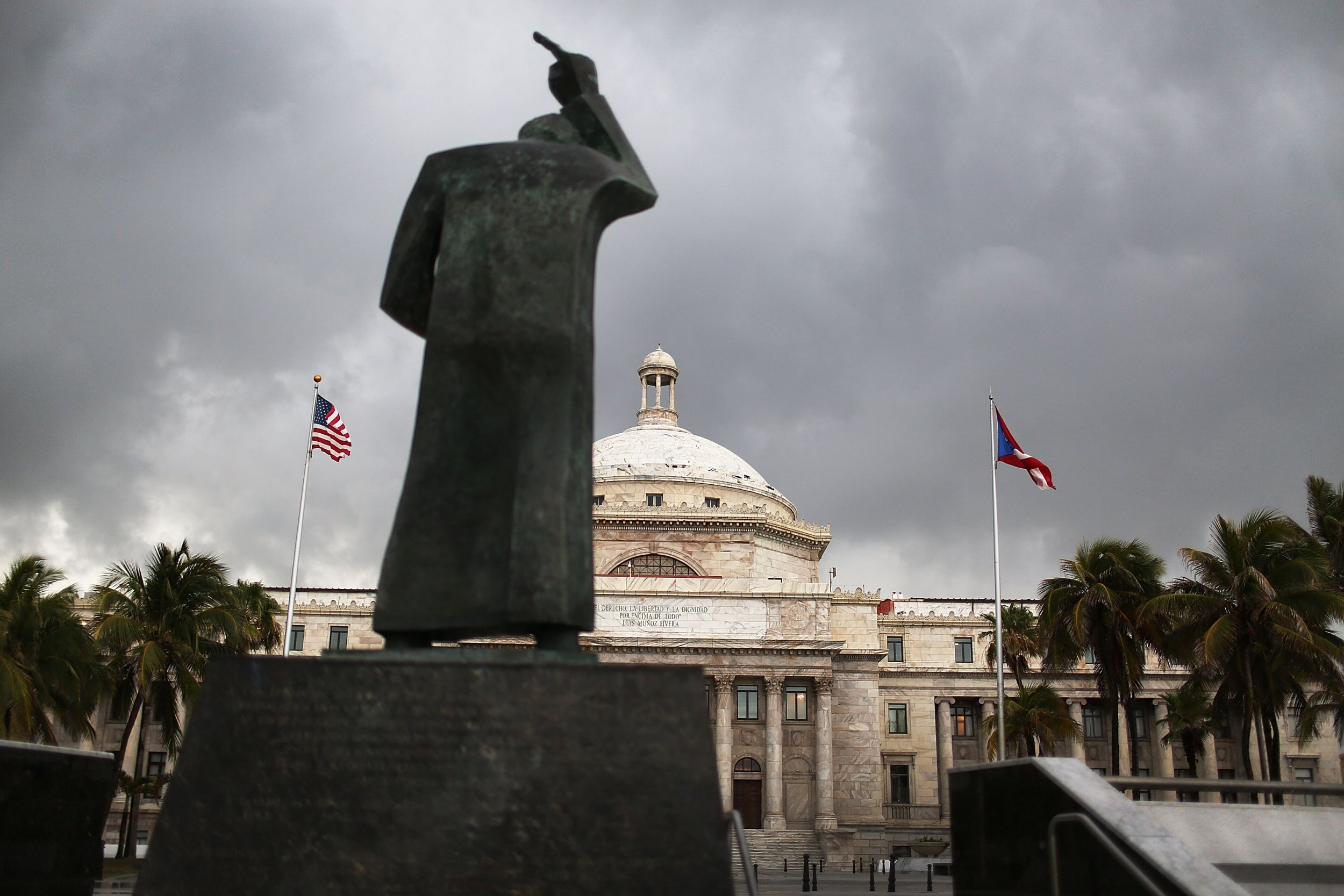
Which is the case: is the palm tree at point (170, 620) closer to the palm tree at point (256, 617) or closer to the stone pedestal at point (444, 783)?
the palm tree at point (256, 617)

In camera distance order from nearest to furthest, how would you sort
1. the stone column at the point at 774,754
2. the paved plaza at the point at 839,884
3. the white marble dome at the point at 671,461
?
the paved plaza at the point at 839,884, the stone column at the point at 774,754, the white marble dome at the point at 671,461

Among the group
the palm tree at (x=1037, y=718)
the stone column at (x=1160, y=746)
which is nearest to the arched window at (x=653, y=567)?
the palm tree at (x=1037, y=718)

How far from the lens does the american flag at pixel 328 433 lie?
3309 centimetres

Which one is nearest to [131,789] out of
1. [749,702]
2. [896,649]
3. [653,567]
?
[749,702]

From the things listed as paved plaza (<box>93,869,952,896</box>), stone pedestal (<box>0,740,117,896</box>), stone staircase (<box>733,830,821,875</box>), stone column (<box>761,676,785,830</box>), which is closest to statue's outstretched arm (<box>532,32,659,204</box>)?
stone pedestal (<box>0,740,117,896</box>)

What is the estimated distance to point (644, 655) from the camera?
175ft

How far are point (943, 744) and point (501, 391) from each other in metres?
58.0

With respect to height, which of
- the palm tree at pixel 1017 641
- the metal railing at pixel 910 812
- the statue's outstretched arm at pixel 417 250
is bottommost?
the metal railing at pixel 910 812

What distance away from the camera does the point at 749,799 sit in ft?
174

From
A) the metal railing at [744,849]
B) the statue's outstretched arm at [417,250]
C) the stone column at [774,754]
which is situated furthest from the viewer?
the stone column at [774,754]

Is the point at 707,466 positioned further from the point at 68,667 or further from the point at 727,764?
the point at 68,667

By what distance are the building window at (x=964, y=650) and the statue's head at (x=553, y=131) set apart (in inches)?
2340

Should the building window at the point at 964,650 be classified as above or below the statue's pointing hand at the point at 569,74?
above

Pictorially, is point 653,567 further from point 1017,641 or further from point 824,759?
Answer: point 1017,641
